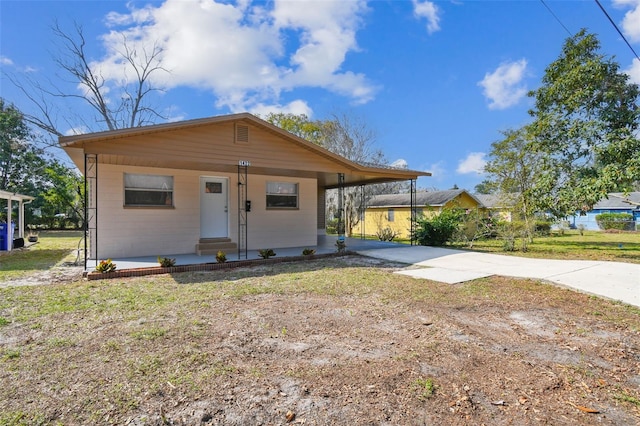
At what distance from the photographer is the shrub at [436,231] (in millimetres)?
13930

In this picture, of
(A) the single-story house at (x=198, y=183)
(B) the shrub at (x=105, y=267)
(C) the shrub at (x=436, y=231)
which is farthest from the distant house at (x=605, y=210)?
(B) the shrub at (x=105, y=267)

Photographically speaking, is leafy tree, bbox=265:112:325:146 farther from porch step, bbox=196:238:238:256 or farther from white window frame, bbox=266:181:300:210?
porch step, bbox=196:238:238:256

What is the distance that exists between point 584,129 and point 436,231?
19.9 ft

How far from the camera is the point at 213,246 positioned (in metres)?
10.3

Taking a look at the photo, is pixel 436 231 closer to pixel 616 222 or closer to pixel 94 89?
pixel 94 89

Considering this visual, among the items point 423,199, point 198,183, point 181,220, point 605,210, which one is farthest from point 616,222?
point 181,220

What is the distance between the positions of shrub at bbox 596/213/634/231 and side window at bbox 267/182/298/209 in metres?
31.6

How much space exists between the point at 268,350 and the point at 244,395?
85 cm

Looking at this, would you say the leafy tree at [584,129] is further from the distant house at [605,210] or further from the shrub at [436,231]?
the distant house at [605,210]

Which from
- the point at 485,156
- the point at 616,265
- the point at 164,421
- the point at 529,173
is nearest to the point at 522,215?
the point at 529,173

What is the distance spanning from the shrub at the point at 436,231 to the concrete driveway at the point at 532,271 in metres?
2.91

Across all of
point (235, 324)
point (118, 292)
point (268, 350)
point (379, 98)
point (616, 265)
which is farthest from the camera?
point (379, 98)

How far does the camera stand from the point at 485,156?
20.4 meters

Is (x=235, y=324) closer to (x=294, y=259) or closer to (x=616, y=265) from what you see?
(x=294, y=259)
